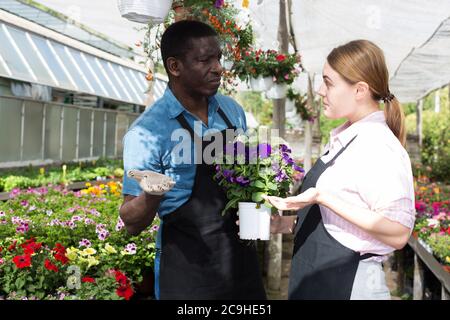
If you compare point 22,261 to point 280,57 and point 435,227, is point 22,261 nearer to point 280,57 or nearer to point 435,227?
point 280,57

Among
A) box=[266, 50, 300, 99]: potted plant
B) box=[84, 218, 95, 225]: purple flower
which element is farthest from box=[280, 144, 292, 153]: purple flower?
box=[266, 50, 300, 99]: potted plant

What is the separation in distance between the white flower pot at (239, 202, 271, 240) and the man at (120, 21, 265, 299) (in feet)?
0.24

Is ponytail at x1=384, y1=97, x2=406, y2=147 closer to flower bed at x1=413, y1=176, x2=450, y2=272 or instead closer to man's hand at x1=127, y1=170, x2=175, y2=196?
man's hand at x1=127, y1=170, x2=175, y2=196

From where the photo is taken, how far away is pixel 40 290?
2938mm

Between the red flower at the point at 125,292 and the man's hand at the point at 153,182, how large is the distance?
1.52 meters

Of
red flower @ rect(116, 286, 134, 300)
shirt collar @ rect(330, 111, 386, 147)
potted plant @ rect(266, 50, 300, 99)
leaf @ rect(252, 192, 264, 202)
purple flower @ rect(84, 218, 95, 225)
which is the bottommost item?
red flower @ rect(116, 286, 134, 300)

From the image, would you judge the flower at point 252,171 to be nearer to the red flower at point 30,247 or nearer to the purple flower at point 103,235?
the red flower at point 30,247

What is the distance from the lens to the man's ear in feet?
6.19

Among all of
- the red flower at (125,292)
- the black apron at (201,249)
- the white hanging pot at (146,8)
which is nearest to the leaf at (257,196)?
the black apron at (201,249)

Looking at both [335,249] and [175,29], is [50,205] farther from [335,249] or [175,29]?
[335,249]

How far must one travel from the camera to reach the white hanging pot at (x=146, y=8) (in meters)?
2.56

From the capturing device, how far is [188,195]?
1822 millimetres

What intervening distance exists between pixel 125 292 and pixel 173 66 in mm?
1465

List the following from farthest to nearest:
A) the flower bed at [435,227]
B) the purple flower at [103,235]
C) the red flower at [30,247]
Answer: the flower bed at [435,227] < the purple flower at [103,235] < the red flower at [30,247]
